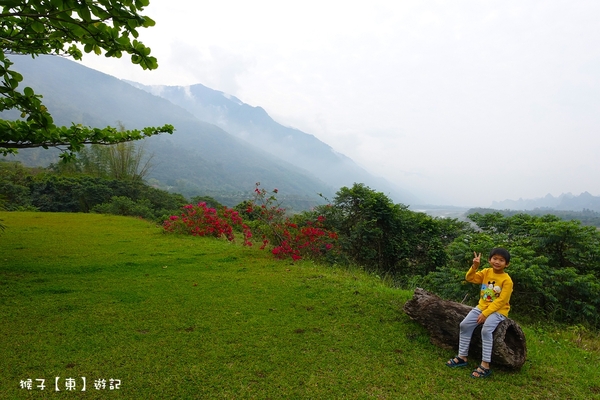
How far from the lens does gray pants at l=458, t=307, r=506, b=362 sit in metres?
3.41

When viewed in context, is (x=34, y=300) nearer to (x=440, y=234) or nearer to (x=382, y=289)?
(x=382, y=289)

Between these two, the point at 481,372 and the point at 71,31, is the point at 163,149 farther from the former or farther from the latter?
the point at 481,372

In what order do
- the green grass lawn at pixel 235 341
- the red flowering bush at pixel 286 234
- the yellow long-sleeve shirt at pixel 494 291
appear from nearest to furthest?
1. the green grass lawn at pixel 235 341
2. the yellow long-sleeve shirt at pixel 494 291
3. the red flowering bush at pixel 286 234

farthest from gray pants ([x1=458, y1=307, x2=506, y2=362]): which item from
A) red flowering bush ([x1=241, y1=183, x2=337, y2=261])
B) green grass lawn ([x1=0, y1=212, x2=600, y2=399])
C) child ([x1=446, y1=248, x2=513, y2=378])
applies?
red flowering bush ([x1=241, y1=183, x2=337, y2=261])

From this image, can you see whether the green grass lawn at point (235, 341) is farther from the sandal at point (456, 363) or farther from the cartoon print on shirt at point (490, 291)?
the cartoon print on shirt at point (490, 291)

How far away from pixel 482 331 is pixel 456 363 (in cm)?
51

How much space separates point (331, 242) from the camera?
9.50 m

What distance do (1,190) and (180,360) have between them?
27449mm

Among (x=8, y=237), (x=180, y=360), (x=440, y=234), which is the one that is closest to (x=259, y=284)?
(x=180, y=360)

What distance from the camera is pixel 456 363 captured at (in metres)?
3.53

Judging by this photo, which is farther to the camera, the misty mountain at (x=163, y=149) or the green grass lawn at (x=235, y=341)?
the misty mountain at (x=163, y=149)

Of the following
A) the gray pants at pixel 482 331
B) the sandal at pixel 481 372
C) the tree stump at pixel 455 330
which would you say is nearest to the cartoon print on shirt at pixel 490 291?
the gray pants at pixel 482 331

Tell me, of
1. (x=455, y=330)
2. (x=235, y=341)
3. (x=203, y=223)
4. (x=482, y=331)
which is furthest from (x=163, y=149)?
(x=482, y=331)

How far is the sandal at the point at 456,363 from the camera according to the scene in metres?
3.53
